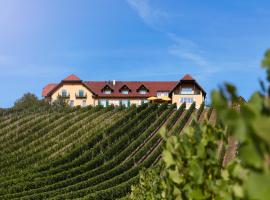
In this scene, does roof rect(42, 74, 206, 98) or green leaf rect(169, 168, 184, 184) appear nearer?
green leaf rect(169, 168, 184, 184)

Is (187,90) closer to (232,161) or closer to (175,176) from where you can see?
(175,176)

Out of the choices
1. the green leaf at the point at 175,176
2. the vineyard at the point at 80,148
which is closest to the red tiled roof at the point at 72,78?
the vineyard at the point at 80,148

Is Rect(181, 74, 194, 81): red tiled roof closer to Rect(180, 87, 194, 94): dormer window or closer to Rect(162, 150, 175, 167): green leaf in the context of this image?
Rect(180, 87, 194, 94): dormer window

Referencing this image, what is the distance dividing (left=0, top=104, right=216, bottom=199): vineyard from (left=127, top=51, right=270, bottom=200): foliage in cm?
2936

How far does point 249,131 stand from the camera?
5.24 ft

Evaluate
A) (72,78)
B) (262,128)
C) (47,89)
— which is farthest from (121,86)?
(262,128)

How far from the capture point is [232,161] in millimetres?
3709

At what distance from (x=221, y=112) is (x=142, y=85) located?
96003 millimetres

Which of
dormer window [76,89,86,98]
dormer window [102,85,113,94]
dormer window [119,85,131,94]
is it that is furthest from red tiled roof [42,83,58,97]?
dormer window [119,85,131,94]

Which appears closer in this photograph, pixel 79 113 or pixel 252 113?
pixel 252 113

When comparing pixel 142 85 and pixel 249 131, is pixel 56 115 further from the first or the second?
pixel 249 131

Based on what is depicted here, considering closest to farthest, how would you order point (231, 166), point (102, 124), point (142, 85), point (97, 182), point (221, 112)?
point (221, 112)
point (231, 166)
point (97, 182)
point (102, 124)
point (142, 85)

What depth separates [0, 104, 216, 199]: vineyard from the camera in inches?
1626

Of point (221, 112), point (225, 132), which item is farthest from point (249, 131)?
point (225, 132)
